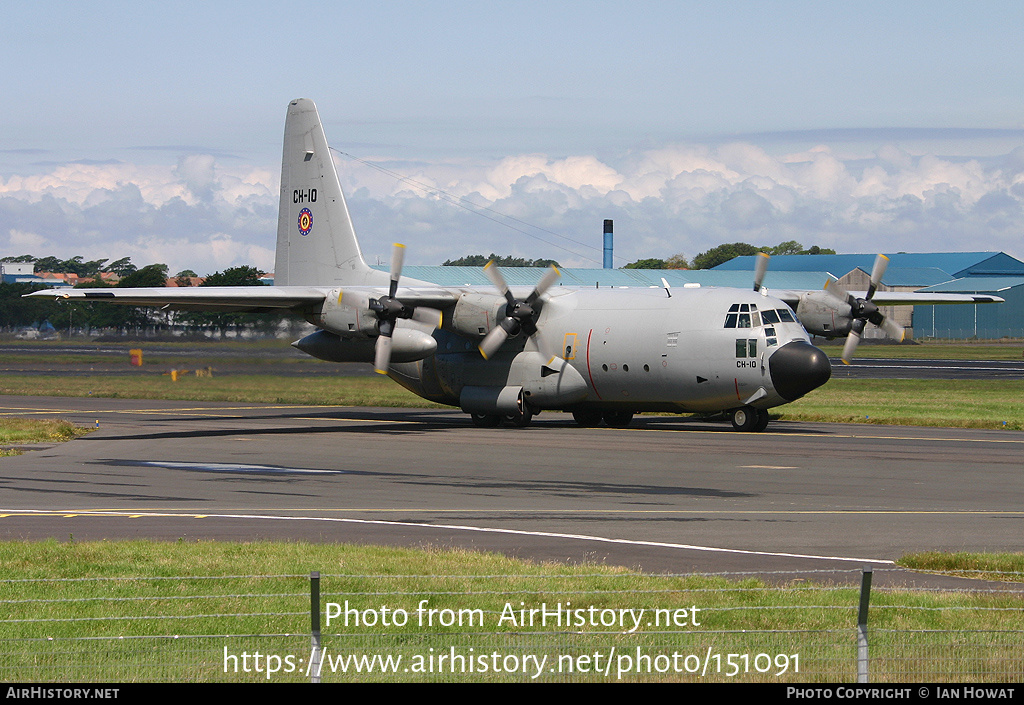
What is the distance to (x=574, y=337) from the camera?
37344 mm

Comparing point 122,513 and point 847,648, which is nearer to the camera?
point 847,648

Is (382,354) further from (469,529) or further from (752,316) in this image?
(469,529)

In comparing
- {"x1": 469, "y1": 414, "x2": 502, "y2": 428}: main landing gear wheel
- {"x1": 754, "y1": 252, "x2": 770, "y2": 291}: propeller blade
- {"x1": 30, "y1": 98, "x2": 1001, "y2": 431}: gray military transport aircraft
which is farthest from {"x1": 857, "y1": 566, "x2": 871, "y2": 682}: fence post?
{"x1": 469, "y1": 414, "x2": 502, "y2": 428}: main landing gear wheel

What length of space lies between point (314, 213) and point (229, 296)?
867 cm

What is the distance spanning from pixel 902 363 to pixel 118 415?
54.0 metres

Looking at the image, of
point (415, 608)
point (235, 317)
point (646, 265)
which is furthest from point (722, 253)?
point (415, 608)

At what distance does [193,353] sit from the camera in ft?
163

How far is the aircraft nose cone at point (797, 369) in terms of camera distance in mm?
32781

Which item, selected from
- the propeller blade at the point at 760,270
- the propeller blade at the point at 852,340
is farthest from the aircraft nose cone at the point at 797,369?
the propeller blade at the point at 760,270

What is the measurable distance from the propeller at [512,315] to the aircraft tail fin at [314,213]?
24.7 ft
